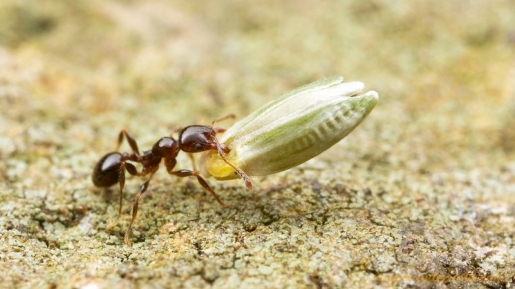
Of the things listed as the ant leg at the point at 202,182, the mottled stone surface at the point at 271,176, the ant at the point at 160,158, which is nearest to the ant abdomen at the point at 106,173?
the ant at the point at 160,158

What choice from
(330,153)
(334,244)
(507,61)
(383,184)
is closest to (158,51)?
(330,153)

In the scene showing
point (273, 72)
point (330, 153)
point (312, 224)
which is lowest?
point (312, 224)

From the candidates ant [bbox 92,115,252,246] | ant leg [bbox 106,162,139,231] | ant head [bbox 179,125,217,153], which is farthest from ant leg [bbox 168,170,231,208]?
ant leg [bbox 106,162,139,231]

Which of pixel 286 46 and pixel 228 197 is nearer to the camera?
pixel 228 197

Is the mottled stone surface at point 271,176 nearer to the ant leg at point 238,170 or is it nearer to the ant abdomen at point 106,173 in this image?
the ant abdomen at point 106,173

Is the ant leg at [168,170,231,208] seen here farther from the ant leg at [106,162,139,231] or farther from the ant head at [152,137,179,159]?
the ant leg at [106,162,139,231]

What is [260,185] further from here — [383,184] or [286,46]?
[286,46]

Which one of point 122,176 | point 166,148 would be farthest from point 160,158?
point 122,176

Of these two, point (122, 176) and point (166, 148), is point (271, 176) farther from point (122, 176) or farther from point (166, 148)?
point (122, 176)
